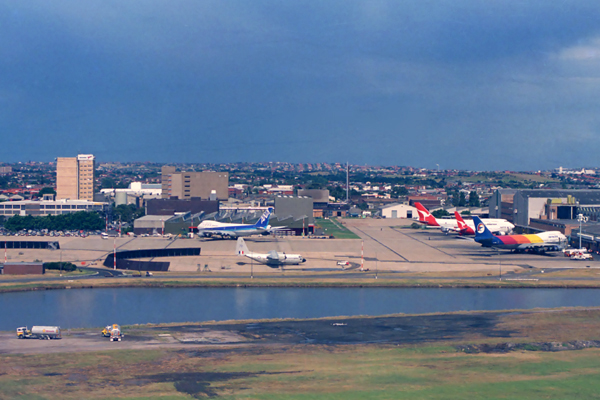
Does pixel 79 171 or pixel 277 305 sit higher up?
pixel 79 171

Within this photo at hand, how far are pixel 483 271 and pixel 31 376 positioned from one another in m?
43.3

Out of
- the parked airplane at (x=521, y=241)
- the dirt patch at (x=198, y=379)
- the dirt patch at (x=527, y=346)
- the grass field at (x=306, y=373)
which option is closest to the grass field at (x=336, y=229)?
the parked airplane at (x=521, y=241)

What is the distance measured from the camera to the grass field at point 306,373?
24.9 metres

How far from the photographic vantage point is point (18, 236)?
8550 cm

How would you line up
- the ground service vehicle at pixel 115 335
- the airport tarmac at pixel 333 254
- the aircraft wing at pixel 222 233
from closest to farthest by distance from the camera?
the ground service vehicle at pixel 115 335 < the airport tarmac at pixel 333 254 < the aircraft wing at pixel 222 233

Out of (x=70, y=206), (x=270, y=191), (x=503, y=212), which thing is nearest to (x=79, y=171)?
(x=70, y=206)

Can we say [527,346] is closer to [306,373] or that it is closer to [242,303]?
[306,373]

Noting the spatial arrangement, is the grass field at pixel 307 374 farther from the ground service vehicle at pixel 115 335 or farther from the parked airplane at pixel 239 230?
the parked airplane at pixel 239 230

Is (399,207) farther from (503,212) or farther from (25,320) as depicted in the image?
(25,320)

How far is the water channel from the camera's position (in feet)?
137

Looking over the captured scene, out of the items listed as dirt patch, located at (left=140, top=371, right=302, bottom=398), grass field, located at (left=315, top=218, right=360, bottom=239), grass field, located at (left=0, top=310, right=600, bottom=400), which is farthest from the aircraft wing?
dirt patch, located at (left=140, top=371, right=302, bottom=398)

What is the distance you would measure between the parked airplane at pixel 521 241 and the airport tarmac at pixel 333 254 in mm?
912

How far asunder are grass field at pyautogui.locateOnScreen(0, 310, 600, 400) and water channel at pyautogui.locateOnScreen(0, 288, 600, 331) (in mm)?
10845

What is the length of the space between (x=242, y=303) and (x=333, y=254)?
79.8 feet
